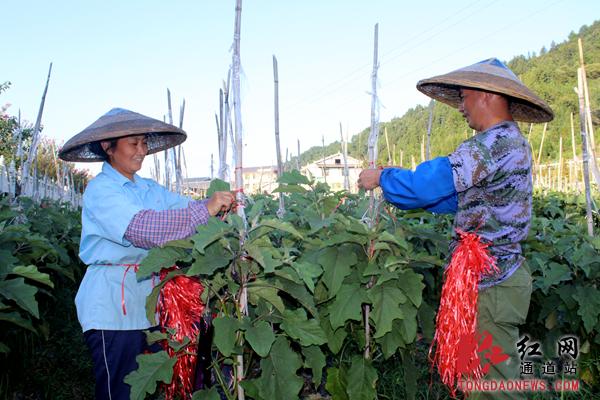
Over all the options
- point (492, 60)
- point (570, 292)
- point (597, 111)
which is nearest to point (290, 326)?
point (492, 60)

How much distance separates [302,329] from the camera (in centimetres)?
249

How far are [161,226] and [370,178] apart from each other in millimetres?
1065

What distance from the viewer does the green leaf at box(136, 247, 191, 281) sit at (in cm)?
243

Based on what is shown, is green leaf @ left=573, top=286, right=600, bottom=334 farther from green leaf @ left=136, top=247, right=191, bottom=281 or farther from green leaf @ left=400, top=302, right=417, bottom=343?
green leaf @ left=136, top=247, right=191, bottom=281

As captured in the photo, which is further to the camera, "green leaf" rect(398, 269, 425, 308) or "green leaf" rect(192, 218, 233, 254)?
"green leaf" rect(398, 269, 425, 308)

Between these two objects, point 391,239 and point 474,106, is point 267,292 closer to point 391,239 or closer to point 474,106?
point 391,239

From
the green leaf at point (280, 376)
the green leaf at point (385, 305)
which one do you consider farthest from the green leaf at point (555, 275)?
the green leaf at point (280, 376)

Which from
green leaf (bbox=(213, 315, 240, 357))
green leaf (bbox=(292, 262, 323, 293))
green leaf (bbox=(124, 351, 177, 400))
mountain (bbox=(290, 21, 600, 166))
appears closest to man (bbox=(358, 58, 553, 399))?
green leaf (bbox=(292, 262, 323, 293))

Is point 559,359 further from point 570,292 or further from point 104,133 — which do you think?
point 104,133

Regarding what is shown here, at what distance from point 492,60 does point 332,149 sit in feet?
198

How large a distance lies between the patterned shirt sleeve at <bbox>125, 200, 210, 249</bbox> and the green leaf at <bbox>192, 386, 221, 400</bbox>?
682 millimetres

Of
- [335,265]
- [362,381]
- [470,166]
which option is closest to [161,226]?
[335,265]

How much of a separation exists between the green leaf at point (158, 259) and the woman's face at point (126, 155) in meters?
0.65

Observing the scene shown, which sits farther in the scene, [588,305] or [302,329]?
[588,305]
